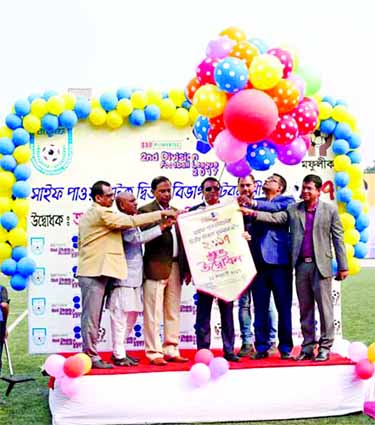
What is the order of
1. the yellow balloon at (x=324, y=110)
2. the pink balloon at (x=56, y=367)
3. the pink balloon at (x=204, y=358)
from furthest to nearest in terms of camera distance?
the yellow balloon at (x=324, y=110) < the pink balloon at (x=204, y=358) < the pink balloon at (x=56, y=367)

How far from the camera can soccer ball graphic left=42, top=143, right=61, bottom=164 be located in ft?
23.8

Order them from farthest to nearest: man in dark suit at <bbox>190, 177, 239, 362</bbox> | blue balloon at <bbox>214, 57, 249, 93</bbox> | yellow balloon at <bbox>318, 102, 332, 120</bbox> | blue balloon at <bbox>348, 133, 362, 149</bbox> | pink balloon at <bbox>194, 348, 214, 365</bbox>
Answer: blue balloon at <bbox>348, 133, 362, 149</bbox> < yellow balloon at <bbox>318, 102, 332, 120</bbox> < man in dark suit at <bbox>190, 177, 239, 362</bbox> < pink balloon at <bbox>194, 348, 214, 365</bbox> < blue balloon at <bbox>214, 57, 249, 93</bbox>

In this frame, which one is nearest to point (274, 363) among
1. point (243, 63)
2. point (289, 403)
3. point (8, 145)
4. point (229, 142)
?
point (289, 403)

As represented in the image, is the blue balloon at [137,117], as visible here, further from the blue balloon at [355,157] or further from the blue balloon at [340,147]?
the blue balloon at [355,157]

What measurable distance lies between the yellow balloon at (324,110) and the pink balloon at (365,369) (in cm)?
244

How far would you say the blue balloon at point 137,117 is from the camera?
285 inches

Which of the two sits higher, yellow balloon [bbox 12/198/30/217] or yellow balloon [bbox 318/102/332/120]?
yellow balloon [bbox 318/102/332/120]

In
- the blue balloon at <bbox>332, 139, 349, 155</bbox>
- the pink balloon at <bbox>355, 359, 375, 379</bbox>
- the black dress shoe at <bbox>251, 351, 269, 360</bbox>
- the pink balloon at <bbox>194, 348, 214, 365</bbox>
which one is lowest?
the pink balloon at <bbox>355, 359, 375, 379</bbox>

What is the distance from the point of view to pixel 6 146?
6984mm

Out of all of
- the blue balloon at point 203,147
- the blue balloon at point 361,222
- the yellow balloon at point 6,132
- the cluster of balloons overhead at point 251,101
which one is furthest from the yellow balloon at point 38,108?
the blue balloon at point 361,222

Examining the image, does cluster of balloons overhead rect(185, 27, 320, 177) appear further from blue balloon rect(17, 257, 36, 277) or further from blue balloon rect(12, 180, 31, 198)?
blue balloon rect(17, 257, 36, 277)

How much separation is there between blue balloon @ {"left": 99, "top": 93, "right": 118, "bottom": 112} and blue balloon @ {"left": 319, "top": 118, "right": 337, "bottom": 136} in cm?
196

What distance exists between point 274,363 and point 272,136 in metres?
1.78

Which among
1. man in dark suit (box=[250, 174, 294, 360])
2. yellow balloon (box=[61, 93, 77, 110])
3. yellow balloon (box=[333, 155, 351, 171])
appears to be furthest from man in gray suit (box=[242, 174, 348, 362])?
yellow balloon (box=[61, 93, 77, 110])
